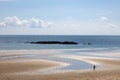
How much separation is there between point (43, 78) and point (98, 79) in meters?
5.30

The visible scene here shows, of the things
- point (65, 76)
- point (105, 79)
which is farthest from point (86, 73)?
point (105, 79)

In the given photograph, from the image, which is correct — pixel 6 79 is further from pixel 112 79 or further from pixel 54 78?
pixel 112 79

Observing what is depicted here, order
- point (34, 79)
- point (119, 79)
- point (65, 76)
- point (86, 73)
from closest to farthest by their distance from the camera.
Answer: point (119, 79) → point (34, 79) → point (65, 76) → point (86, 73)

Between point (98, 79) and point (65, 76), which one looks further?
point (65, 76)

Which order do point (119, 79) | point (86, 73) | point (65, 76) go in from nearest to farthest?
point (119, 79)
point (65, 76)
point (86, 73)

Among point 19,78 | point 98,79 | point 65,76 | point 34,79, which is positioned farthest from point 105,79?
point 19,78

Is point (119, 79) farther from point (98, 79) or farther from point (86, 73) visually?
point (86, 73)

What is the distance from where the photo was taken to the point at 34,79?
2634 cm

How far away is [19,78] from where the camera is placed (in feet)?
89.2

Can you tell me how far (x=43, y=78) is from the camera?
27156 mm

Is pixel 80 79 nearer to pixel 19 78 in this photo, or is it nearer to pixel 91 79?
pixel 91 79

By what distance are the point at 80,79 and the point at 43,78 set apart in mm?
A: 3642

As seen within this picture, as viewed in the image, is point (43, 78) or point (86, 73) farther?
point (86, 73)

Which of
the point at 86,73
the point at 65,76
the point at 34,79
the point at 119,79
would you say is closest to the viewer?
the point at 119,79
